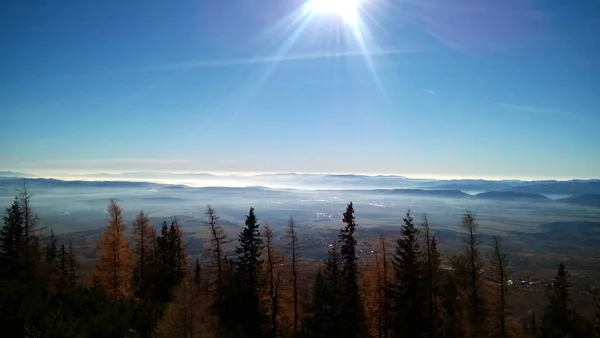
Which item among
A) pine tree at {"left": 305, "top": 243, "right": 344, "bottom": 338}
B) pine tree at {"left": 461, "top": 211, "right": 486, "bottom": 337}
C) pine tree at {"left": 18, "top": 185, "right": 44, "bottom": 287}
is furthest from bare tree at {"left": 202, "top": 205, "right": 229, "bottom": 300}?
pine tree at {"left": 461, "top": 211, "right": 486, "bottom": 337}

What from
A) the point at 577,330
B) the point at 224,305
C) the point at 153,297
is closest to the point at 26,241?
the point at 153,297

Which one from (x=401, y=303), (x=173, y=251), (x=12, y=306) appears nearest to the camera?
(x=12, y=306)

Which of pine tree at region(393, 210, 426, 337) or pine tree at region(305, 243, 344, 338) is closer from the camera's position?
pine tree at region(393, 210, 426, 337)

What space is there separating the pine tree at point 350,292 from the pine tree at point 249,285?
7941 mm

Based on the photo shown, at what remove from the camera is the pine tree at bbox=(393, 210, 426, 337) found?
1154 inches

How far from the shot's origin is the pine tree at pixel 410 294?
96.2 feet

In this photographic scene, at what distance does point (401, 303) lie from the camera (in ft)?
98.1

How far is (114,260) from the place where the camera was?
3566 cm

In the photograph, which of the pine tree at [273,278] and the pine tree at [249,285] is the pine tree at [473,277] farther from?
the pine tree at [249,285]

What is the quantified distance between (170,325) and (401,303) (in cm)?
1717

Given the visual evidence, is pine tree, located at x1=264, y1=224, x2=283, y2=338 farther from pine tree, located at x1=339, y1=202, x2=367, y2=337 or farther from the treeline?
pine tree, located at x1=339, y1=202, x2=367, y2=337

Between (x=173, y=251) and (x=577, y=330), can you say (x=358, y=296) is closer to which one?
(x=173, y=251)

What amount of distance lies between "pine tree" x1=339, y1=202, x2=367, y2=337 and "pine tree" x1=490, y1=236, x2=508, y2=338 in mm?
10558

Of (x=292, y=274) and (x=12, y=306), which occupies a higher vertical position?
(x=12, y=306)
